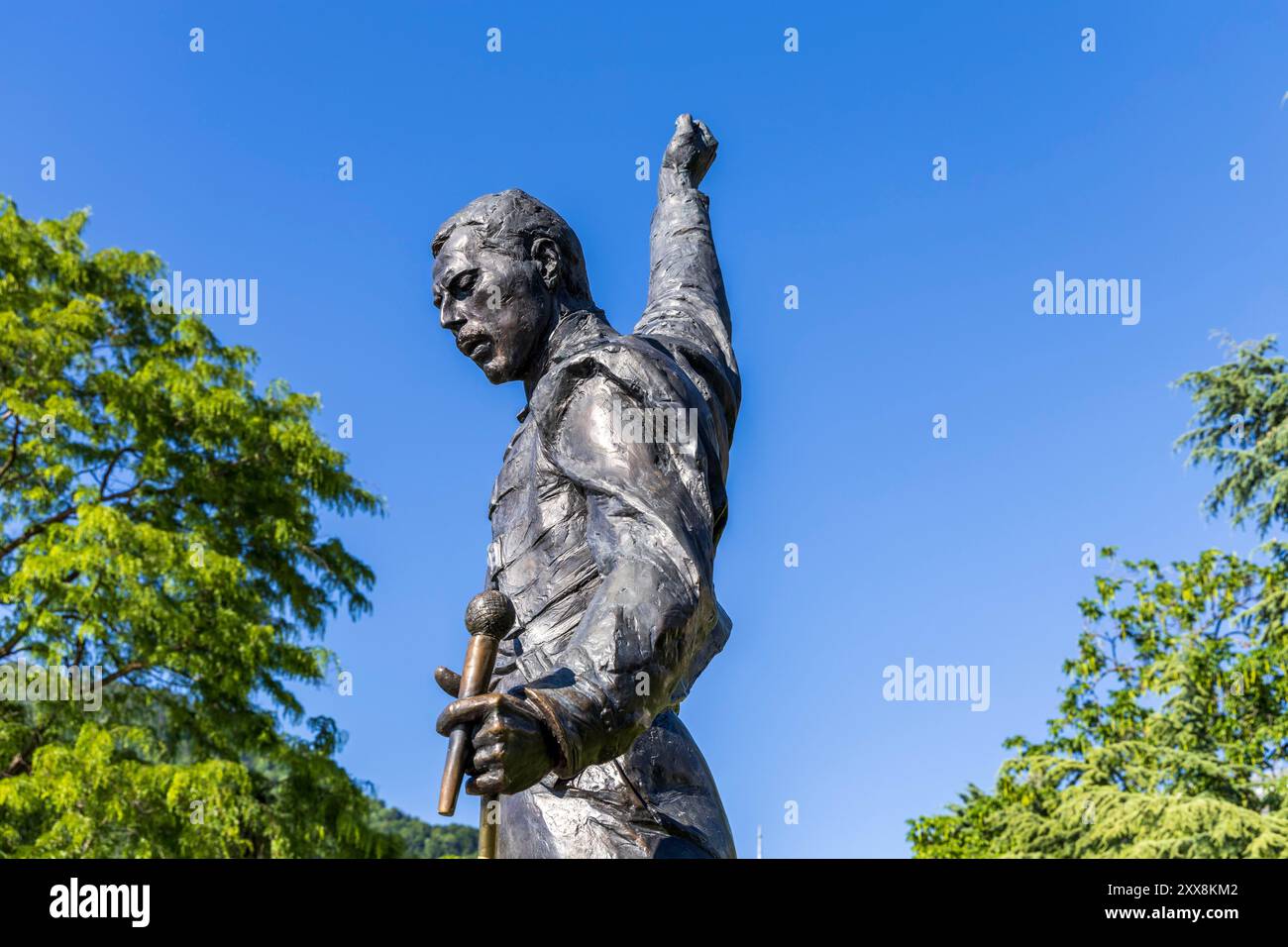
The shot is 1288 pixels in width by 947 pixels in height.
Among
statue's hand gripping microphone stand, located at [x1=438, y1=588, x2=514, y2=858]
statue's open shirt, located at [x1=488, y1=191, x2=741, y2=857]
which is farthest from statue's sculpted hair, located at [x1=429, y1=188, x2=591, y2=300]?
statue's hand gripping microphone stand, located at [x1=438, y1=588, x2=514, y2=858]

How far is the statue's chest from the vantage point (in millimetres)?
3436

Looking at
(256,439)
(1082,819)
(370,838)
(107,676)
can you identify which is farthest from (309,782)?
(1082,819)

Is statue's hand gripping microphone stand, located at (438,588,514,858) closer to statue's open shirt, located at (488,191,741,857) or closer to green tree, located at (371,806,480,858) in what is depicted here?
statue's open shirt, located at (488,191,741,857)

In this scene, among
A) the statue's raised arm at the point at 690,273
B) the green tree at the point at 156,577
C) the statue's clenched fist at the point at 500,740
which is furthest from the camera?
the green tree at the point at 156,577

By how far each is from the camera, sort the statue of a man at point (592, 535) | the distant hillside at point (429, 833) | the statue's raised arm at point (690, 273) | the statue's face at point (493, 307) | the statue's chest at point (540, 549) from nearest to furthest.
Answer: the statue of a man at point (592, 535) → the statue's chest at point (540, 549) → the statue's face at point (493, 307) → the statue's raised arm at point (690, 273) → the distant hillside at point (429, 833)

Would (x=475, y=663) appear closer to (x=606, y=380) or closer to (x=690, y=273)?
(x=606, y=380)

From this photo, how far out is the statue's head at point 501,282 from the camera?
3816 mm

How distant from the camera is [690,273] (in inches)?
178

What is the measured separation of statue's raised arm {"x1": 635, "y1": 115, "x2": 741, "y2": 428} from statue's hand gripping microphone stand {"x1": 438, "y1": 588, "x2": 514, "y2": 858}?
1.29 meters

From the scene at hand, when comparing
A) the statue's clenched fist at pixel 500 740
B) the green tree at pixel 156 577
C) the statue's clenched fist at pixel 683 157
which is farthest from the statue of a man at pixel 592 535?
the green tree at pixel 156 577

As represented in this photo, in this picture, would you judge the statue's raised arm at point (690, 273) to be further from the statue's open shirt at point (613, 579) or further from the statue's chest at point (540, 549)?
the statue's chest at point (540, 549)

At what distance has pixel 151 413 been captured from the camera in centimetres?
1928
